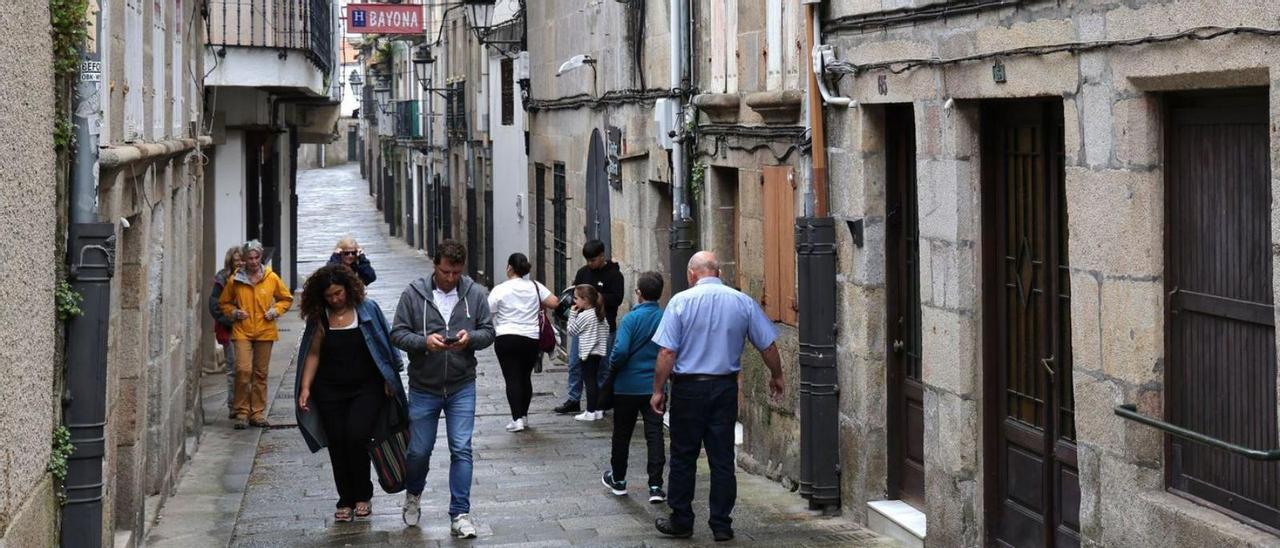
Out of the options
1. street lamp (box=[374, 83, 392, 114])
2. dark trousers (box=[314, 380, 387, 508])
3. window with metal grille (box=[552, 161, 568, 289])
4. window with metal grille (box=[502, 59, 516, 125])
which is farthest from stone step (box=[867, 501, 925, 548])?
street lamp (box=[374, 83, 392, 114])

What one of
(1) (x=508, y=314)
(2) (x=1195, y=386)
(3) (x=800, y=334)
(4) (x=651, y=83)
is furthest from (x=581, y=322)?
(2) (x=1195, y=386)

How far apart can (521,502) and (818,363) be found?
2.16 meters

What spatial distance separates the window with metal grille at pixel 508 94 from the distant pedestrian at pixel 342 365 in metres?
15.3

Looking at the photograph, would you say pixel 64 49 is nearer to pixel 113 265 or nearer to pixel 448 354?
pixel 113 265

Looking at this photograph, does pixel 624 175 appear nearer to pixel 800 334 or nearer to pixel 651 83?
pixel 651 83

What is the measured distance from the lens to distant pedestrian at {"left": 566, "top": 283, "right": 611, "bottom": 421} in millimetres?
13826

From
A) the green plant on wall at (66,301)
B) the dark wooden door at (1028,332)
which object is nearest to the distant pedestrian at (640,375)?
the dark wooden door at (1028,332)

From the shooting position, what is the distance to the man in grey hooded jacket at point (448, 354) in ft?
31.9

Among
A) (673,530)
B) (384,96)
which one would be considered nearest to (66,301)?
(673,530)

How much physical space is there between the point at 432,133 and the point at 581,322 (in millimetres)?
27003

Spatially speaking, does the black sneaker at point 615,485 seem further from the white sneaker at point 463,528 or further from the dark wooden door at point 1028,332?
the dark wooden door at point 1028,332

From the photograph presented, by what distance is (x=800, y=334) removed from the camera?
10250 millimetres

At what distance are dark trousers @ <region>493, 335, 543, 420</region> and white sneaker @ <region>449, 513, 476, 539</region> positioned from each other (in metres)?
4.05

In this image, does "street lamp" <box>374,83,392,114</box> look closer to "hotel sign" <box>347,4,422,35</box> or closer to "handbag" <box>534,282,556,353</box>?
"hotel sign" <box>347,4,422,35</box>
